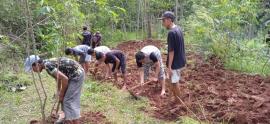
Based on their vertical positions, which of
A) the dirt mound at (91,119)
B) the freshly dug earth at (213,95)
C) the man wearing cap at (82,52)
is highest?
the man wearing cap at (82,52)

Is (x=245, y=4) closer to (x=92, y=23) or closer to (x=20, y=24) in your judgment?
(x=20, y=24)

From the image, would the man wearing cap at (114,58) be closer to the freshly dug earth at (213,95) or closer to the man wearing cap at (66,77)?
the freshly dug earth at (213,95)

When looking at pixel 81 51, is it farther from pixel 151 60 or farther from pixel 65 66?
pixel 65 66

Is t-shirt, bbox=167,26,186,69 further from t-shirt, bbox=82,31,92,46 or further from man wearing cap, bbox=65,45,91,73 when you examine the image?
t-shirt, bbox=82,31,92,46

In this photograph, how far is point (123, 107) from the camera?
296 inches

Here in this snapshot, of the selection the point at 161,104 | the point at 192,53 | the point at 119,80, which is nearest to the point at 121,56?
the point at 119,80

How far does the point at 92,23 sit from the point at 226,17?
10523mm

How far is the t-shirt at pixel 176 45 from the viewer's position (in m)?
6.84

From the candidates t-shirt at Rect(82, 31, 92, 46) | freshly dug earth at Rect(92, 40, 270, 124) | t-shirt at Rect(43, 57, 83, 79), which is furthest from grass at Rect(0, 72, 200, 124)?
t-shirt at Rect(82, 31, 92, 46)

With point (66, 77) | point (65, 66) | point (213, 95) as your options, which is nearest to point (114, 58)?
point (213, 95)

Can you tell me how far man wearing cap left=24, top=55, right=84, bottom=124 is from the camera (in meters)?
5.49

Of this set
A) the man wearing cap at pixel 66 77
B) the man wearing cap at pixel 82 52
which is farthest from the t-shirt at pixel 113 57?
the man wearing cap at pixel 66 77

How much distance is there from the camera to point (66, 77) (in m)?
5.57

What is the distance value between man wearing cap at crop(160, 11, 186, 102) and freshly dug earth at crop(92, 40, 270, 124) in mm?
459
